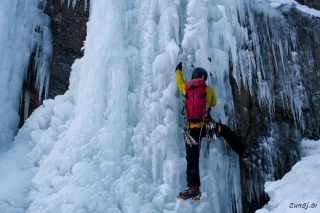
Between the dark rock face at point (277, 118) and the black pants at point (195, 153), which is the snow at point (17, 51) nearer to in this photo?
the black pants at point (195, 153)

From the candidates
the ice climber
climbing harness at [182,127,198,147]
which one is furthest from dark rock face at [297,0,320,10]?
climbing harness at [182,127,198,147]

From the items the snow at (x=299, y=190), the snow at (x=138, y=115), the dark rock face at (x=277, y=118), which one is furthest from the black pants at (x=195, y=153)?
the dark rock face at (x=277, y=118)

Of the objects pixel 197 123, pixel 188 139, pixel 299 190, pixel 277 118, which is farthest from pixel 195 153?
pixel 277 118

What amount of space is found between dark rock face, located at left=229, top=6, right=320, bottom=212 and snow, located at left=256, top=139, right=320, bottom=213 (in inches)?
45.2

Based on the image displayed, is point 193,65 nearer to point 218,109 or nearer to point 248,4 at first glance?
point 218,109

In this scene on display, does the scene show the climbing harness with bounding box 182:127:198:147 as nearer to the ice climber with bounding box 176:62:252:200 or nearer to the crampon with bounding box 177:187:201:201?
the ice climber with bounding box 176:62:252:200

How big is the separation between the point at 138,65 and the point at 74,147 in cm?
190

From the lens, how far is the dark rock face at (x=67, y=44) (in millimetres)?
6156

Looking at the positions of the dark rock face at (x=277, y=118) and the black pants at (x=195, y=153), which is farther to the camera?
the dark rock face at (x=277, y=118)

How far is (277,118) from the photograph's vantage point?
5.22m

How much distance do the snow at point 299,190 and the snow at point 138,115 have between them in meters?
0.95

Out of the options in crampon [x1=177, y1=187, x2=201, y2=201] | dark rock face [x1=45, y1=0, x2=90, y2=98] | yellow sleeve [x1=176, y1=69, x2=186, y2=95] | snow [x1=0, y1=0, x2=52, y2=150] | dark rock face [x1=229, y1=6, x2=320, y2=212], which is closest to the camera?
crampon [x1=177, y1=187, x2=201, y2=201]

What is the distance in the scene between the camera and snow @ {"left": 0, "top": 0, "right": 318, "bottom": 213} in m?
4.03

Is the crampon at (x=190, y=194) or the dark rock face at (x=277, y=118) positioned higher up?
the dark rock face at (x=277, y=118)
